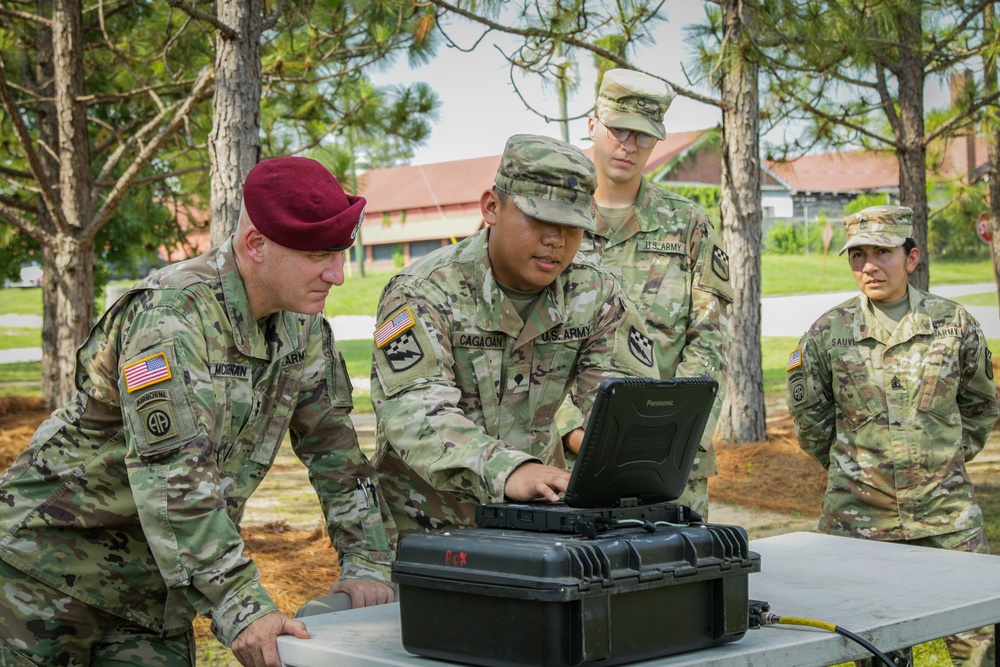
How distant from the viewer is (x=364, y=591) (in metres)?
2.79

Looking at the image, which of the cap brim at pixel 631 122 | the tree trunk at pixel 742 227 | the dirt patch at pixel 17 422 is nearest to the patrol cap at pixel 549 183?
the cap brim at pixel 631 122

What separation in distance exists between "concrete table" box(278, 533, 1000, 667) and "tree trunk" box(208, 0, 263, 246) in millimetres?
3328

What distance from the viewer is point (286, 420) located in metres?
2.79

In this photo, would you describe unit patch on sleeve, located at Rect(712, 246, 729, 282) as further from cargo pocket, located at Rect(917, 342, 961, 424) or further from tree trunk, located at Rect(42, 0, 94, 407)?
tree trunk, located at Rect(42, 0, 94, 407)

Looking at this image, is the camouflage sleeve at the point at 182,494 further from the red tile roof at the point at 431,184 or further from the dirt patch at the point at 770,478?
the red tile roof at the point at 431,184

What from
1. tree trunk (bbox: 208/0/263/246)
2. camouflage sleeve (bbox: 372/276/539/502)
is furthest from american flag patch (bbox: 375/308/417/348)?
tree trunk (bbox: 208/0/263/246)

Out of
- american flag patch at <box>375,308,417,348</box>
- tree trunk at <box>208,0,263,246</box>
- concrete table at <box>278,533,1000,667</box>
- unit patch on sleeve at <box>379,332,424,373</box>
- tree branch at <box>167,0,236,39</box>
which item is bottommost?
concrete table at <box>278,533,1000,667</box>

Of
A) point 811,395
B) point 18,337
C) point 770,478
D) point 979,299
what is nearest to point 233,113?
A: point 811,395

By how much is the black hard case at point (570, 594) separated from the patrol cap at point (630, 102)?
6.44 ft

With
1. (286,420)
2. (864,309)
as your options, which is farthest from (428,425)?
(864,309)

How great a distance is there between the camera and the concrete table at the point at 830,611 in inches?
84.9

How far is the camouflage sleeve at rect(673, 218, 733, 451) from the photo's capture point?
3.94m

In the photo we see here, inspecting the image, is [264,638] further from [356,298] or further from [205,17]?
[356,298]

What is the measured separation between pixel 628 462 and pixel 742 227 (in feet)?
23.6
